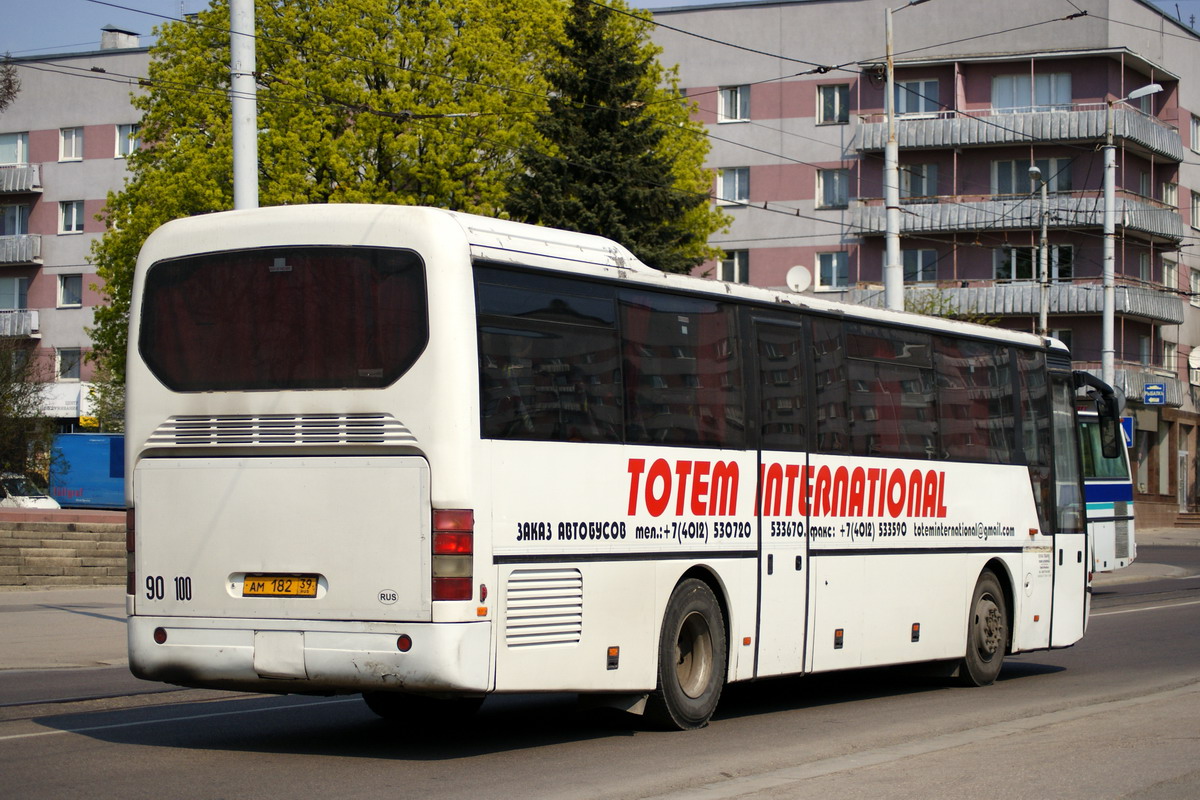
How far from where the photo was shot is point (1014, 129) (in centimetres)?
6078

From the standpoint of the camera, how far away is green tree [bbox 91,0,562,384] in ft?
129

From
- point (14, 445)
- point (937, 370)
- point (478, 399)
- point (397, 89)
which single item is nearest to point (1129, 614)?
point (937, 370)

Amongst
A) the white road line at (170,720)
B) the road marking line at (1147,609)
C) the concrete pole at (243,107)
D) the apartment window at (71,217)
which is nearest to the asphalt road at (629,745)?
the white road line at (170,720)

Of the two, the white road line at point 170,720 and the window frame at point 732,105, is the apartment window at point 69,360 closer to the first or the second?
the window frame at point 732,105

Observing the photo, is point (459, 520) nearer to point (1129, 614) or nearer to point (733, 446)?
point (733, 446)

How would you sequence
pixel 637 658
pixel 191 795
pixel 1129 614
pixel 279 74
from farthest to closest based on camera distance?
pixel 279 74
pixel 1129 614
pixel 637 658
pixel 191 795

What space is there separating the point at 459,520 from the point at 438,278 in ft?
4.55

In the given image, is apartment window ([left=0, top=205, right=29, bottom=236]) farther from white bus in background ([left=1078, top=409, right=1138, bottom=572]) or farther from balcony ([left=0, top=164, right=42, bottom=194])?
white bus in background ([left=1078, top=409, right=1138, bottom=572])

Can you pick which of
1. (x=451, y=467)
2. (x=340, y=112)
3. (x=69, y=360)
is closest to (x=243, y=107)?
(x=451, y=467)

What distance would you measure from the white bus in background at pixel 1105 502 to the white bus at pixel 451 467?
16.8 meters

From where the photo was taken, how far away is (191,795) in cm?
858

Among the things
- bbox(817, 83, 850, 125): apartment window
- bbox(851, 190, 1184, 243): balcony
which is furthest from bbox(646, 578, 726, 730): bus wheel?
bbox(817, 83, 850, 125): apartment window

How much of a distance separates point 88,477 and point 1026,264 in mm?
34467

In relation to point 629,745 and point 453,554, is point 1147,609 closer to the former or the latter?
point 629,745
